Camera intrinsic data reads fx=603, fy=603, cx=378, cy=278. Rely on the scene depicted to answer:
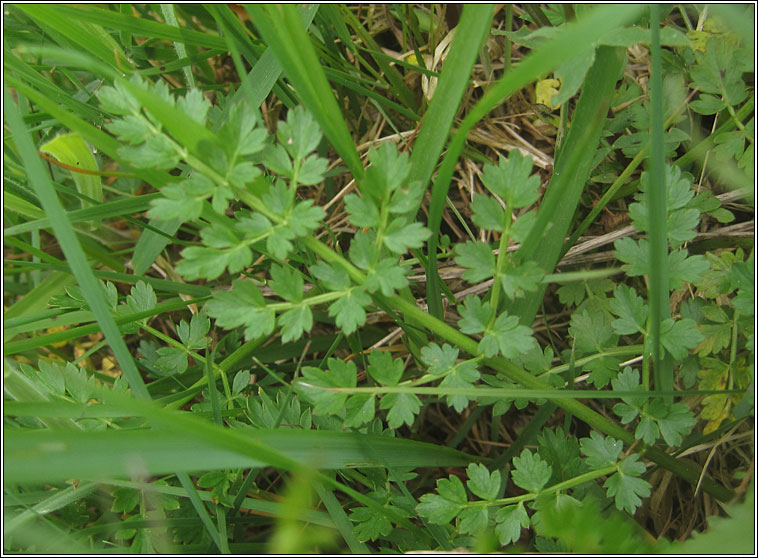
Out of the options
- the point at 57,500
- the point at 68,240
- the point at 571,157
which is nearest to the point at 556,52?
the point at 571,157

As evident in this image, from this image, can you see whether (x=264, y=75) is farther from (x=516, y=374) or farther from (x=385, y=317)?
(x=516, y=374)

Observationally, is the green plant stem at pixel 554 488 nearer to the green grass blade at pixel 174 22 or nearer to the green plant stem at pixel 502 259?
the green plant stem at pixel 502 259

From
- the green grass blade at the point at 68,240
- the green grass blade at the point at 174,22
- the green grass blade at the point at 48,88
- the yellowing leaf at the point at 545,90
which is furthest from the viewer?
the yellowing leaf at the point at 545,90

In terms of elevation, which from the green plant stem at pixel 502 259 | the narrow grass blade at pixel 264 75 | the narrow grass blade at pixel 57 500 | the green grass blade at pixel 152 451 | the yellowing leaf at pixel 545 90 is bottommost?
the narrow grass blade at pixel 57 500

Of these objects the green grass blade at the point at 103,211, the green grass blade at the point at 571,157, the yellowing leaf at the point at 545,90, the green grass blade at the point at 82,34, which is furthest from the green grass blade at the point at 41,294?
the yellowing leaf at the point at 545,90

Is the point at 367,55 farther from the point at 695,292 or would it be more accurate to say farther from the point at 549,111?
the point at 695,292

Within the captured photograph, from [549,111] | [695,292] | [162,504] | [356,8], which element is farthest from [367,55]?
[162,504]

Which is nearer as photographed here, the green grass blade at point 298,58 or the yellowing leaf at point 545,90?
the green grass blade at point 298,58

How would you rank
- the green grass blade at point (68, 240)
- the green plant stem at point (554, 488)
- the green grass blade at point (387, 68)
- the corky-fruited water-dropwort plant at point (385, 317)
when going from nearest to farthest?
the corky-fruited water-dropwort plant at point (385, 317) < the green grass blade at point (68, 240) < the green plant stem at point (554, 488) < the green grass blade at point (387, 68)

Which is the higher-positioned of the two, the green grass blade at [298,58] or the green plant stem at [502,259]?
the green grass blade at [298,58]
